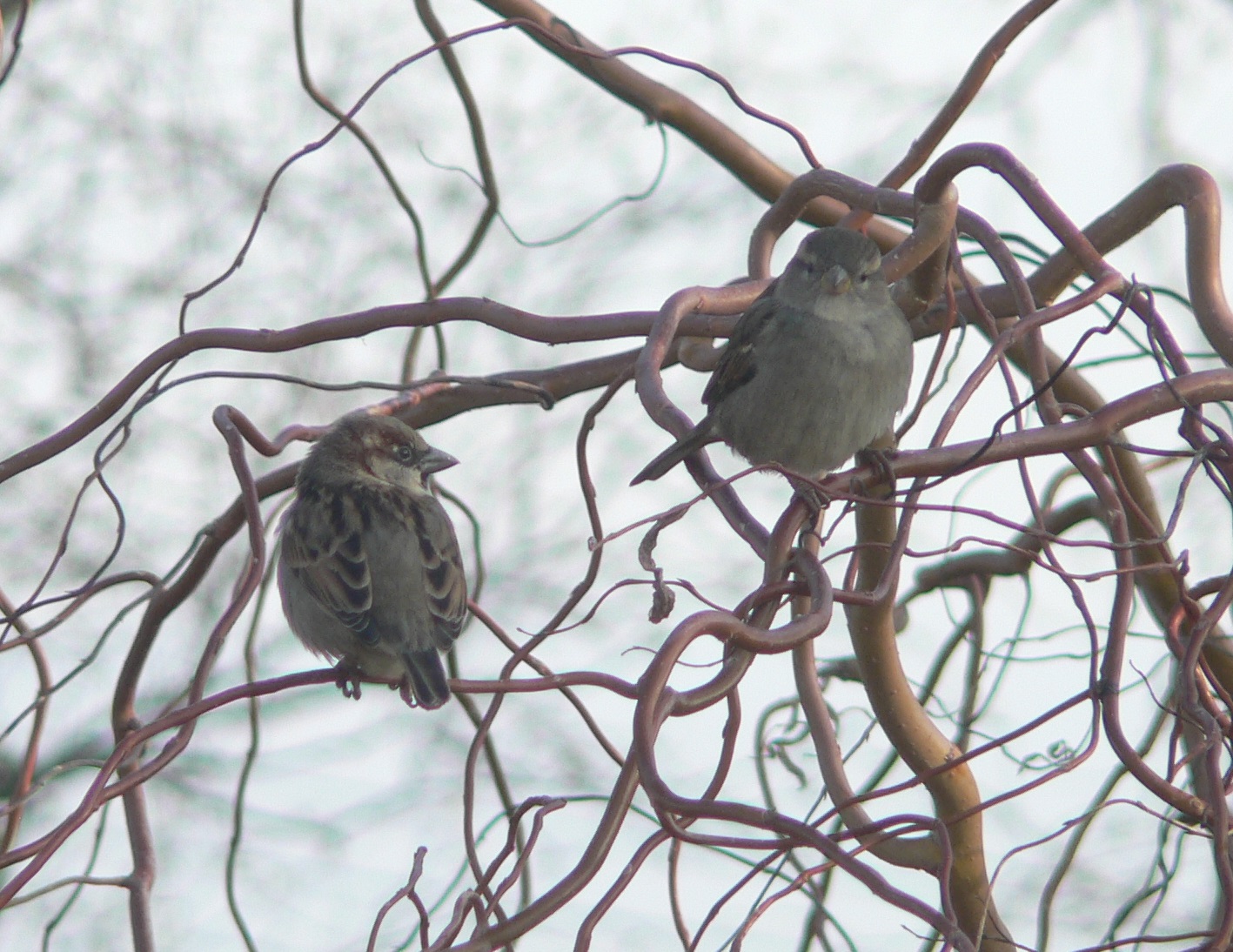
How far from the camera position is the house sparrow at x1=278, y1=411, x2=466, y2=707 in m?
3.88

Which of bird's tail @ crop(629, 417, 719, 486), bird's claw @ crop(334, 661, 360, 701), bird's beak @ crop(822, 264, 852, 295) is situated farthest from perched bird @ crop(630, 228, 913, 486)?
bird's claw @ crop(334, 661, 360, 701)

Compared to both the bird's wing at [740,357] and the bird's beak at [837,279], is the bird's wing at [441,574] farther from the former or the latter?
the bird's beak at [837,279]

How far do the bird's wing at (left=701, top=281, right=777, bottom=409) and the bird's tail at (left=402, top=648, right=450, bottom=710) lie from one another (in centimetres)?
100

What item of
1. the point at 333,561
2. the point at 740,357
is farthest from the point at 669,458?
the point at 333,561

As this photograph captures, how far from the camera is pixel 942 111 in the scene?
3.30 meters

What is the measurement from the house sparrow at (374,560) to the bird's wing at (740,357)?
83 centimetres

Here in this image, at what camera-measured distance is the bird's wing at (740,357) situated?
385 centimetres

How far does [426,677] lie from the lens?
12.0 ft

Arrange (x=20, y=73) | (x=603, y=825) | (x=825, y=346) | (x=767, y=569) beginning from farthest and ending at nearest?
1. (x=20, y=73)
2. (x=825, y=346)
3. (x=767, y=569)
4. (x=603, y=825)

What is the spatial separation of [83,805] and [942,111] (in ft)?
7.49

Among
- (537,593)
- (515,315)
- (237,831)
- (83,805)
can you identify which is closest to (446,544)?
(237,831)

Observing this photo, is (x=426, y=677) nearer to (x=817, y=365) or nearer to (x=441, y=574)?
(x=441, y=574)

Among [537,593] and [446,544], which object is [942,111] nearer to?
[446,544]

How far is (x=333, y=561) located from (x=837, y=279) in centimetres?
157
